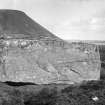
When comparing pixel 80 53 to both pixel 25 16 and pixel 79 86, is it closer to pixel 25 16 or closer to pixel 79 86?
pixel 79 86

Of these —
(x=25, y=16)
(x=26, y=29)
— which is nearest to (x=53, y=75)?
(x=26, y=29)

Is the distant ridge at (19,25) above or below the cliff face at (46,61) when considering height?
above

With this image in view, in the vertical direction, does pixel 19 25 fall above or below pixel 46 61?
above

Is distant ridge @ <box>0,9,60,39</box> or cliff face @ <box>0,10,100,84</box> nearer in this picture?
cliff face @ <box>0,10,100,84</box>

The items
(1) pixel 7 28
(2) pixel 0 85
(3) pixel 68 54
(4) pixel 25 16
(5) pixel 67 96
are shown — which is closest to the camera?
(5) pixel 67 96

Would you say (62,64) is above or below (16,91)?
above

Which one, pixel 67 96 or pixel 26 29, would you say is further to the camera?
pixel 26 29

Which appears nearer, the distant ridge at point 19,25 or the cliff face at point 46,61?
the cliff face at point 46,61

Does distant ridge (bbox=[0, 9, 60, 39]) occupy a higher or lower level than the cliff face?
higher
